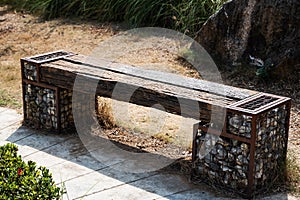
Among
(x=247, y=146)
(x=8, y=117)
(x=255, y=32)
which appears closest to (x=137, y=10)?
(x=255, y=32)

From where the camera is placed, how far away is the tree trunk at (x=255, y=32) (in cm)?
685

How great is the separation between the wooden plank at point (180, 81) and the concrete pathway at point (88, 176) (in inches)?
27.5

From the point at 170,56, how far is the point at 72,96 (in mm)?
2486

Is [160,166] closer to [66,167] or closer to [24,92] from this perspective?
[66,167]

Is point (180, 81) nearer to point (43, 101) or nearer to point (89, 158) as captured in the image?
point (89, 158)

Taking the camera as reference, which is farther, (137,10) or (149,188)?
(137,10)

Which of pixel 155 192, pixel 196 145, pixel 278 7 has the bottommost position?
pixel 155 192

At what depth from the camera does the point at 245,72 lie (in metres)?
7.09

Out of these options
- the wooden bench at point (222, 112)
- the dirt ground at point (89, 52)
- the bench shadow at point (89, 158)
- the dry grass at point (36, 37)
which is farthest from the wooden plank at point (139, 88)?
the dry grass at point (36, 37)

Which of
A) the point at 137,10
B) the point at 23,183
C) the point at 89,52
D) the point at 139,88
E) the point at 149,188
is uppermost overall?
the point at 137,10

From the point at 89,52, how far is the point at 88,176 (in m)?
3.67

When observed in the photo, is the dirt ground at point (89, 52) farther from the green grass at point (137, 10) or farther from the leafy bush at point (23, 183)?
the leafy bush at point (23, 183)

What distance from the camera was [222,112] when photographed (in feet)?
14.2

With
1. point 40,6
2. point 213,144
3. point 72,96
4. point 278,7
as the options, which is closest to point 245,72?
point 278,7
